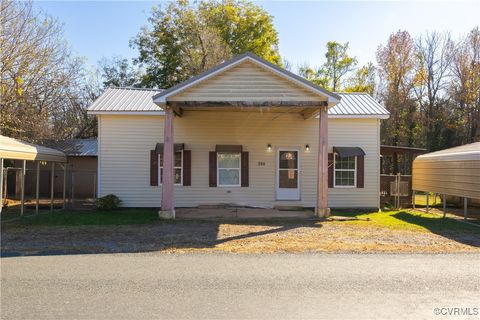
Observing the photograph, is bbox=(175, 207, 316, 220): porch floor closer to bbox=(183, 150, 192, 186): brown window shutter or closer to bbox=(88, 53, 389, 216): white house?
bbox=(88, 53, 389, 216): white house

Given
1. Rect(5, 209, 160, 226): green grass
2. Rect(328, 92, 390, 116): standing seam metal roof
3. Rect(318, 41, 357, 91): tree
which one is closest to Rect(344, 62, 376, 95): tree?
Rect(318, 41, 357, 91): tree

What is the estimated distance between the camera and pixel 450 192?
50.0ft

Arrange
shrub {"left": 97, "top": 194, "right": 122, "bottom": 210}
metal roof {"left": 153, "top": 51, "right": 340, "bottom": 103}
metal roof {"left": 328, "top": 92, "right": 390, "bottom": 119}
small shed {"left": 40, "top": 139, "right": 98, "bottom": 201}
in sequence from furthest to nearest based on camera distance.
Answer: small shed {"left": 40, "top": 139, "right": 98, "bottom": 201}, metal roof {"left": 328, "top": 92, "right": 390, "bottom": 119}, shrub {"left": 97, "top": 194, "right": 122, "bottom": 210}, metal roof {"left": 153, "top": 51, "right": 340, "bottom": 103}

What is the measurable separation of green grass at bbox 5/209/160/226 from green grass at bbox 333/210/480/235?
267 inches

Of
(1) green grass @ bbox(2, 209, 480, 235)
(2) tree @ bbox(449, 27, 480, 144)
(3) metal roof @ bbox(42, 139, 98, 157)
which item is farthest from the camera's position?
(2) tree @ bbox(449, 27, 480, 144)

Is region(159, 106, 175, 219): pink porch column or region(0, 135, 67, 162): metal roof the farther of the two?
region(159, 106, 175, 219): pink porch column

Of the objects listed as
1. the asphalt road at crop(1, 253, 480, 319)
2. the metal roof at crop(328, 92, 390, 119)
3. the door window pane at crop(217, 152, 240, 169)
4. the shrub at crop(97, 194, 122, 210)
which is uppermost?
the metal roof at crop(328, 92, 390, 119)

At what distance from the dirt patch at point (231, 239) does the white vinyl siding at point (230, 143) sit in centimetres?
424

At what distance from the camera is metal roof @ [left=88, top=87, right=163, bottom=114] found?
16.1 meters

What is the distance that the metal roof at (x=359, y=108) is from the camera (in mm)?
16416

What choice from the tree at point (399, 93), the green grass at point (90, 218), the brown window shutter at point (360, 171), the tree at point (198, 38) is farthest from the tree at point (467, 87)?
the green grass at point (90, 218)

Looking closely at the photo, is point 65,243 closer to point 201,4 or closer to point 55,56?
point 55,56

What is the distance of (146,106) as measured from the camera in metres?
16.7

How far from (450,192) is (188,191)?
9.87m
